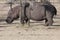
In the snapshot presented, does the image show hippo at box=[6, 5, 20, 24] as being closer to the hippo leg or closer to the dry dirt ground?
the dry dirt ground

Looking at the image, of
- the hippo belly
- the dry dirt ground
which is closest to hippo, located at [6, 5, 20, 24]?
the dry dirt ground

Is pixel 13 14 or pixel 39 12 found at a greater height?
pixel 39 12

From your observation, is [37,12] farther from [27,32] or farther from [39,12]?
[27,32]

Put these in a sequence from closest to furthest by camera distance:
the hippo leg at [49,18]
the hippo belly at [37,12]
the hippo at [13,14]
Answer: the hippo leg at [49,18] < the hippo belly at [37,12] < the hippo at [13,14]

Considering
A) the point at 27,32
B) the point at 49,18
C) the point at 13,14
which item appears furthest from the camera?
the point at 13,14

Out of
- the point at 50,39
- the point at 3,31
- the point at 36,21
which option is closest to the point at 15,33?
the point at 3,31

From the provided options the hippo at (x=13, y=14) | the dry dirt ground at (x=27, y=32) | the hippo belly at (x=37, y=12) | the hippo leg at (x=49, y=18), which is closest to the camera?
the dry dirt ground at (x=27, y=32)

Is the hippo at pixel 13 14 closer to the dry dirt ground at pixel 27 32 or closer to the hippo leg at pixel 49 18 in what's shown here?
the dry dirt ground at pixel 27 32

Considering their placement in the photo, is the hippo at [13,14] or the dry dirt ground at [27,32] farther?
the hippo at [13,14]

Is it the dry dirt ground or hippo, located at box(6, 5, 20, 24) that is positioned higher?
hippo, located at box(6, 5, 20, 24)

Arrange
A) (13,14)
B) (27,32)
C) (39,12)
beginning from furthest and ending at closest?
(13,14), (39,12), (27,32)

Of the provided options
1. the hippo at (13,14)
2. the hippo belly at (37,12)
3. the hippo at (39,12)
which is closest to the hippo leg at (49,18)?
the hippo at (39,12)

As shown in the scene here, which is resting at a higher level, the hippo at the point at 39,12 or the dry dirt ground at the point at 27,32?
the hippo at the point at 39,12

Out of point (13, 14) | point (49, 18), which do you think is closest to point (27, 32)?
point (49, 18)
